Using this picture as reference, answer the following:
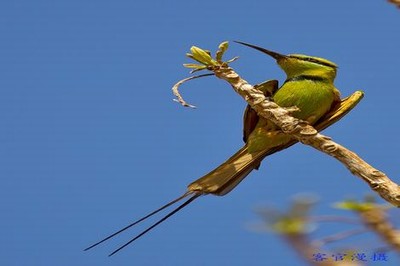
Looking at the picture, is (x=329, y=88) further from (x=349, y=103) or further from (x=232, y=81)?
(x=232, y=81)

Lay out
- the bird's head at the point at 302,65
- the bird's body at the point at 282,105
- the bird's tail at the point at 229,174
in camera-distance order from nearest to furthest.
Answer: the bird's tail at the point at 229,174, the bird's body at the point at 282,105, the bird's head at the point at 302,65

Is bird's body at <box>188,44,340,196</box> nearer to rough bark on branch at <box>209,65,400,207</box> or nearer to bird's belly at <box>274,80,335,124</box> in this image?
bird's belly at <box>274,80,335,124</box>

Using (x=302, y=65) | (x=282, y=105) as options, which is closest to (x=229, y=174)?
(x=282, y=105)

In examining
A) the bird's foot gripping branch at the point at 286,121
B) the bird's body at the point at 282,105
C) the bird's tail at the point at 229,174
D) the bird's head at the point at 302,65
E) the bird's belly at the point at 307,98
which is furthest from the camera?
the bird's head at the point at 302,65

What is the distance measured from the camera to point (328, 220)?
4.60 feet

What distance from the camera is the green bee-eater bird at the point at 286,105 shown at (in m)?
4.07

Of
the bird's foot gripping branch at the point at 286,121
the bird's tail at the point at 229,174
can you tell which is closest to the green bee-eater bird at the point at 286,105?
the bird's tail at the point at 229,174

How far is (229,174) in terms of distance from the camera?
409 centimetres

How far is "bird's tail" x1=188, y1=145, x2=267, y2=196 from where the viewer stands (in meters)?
3.89

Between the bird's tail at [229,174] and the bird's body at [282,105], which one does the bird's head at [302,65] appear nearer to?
the bird's body at [282,105]

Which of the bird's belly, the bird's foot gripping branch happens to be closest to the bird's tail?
the bird's belly

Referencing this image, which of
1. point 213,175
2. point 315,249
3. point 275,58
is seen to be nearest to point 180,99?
point 213,175

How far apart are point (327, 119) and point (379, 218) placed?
338 cm

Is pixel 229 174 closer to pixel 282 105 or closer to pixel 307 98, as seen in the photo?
pixel 282 105
